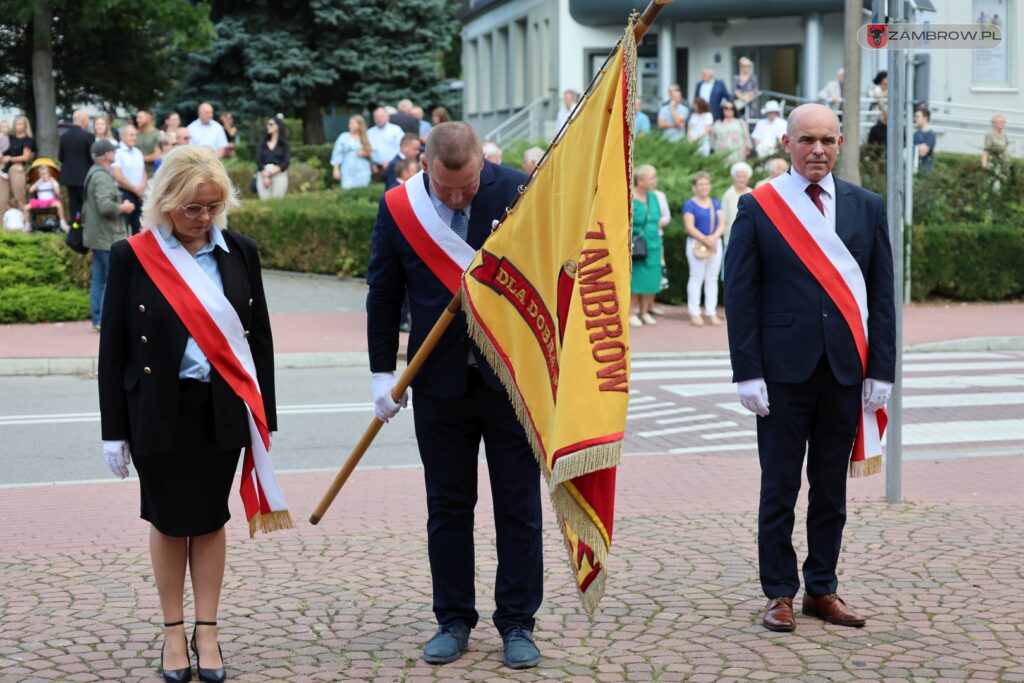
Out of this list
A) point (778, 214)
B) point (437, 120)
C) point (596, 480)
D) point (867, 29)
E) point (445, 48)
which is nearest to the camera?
point (596, 480)

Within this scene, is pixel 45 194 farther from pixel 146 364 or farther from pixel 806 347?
pixel 806 347

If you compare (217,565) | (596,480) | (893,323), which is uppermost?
(893,323)

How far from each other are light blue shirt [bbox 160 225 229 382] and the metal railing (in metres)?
32.6

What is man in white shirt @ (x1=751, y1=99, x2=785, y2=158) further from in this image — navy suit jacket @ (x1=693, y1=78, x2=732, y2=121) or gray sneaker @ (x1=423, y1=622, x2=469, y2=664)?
gray sneaker @ (x1=423, y1=622, x2=469, y2=664)

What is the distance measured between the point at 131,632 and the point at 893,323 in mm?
3172

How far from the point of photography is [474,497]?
18.1 feet

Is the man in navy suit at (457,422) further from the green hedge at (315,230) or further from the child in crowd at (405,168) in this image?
the green hedge at (315,230)

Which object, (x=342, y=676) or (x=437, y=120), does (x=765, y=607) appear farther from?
(x=437, y=120)

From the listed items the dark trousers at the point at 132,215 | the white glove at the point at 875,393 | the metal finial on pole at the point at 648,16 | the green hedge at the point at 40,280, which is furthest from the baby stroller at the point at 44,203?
the metal finial on pole at the point at 648,16

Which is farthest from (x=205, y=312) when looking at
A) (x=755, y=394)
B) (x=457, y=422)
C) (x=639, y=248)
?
(x=639, y=248)

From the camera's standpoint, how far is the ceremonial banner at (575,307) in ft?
15.9

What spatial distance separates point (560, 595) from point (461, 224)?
1.79 m

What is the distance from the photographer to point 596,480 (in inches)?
198

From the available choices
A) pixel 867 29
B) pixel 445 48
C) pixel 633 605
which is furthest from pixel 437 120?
pixel 445 48
